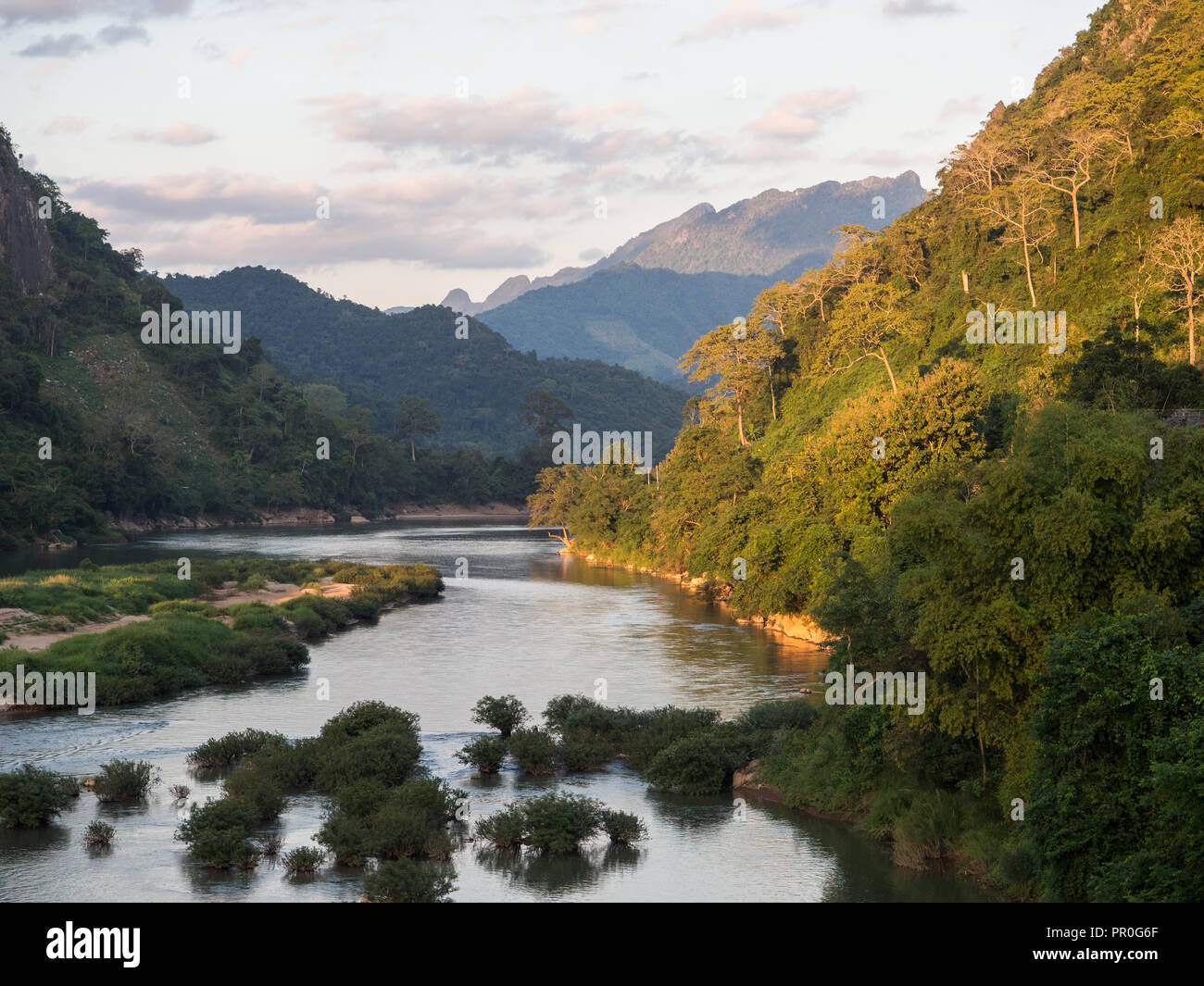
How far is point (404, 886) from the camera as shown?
19.3 m

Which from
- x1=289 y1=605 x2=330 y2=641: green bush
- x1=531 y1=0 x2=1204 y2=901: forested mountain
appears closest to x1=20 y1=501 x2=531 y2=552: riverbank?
x1=531 y1=0 x2=1204 y2=901: forested mountain

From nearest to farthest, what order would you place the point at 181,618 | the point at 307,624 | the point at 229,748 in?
the point at 229,748
the point at 181,618
the point at 307,624

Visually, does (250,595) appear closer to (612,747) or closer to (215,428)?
(612,747)

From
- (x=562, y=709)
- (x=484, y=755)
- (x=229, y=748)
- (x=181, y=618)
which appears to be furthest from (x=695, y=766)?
(x=181, y=618)

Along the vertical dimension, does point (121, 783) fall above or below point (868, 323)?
below

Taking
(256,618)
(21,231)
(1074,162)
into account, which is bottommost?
(256,618)

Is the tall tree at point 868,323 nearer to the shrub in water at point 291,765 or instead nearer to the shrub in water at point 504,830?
the shrub in water at point 291,765

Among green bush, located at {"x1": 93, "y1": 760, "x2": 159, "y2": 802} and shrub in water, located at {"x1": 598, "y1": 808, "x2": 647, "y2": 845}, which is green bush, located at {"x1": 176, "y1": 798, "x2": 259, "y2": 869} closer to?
green bush, located at {"x1": 93, "y1": 760, "x2": 159, "y2": 802}

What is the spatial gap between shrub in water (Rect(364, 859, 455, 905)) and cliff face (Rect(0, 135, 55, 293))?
15826 centimetres

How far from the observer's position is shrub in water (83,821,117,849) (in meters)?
23.3

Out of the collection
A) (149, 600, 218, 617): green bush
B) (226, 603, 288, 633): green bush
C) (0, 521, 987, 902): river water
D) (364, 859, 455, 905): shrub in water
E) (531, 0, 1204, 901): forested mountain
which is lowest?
(0, 521, 987, 902): river water

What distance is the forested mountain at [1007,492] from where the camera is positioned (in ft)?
57.6

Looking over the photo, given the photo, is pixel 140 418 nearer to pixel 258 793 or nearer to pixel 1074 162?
pixel 1074 162

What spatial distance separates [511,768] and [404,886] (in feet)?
37.9
